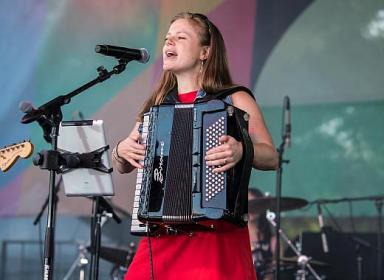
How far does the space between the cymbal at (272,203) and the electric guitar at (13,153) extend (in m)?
2.13

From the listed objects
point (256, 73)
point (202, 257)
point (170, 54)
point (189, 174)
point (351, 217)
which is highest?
point (256, 73)

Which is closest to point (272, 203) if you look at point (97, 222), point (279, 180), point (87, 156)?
point (279, 180)

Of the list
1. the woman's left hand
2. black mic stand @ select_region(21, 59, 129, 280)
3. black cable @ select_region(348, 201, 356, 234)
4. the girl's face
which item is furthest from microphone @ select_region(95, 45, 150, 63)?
black cable @ select_region(348, 201, 356, 234)

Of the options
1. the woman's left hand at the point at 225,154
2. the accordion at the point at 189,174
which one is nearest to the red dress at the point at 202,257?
the accordion at the point at 189,174

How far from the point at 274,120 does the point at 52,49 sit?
1.93 m

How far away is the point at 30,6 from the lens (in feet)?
19.5

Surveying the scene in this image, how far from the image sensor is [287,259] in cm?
486

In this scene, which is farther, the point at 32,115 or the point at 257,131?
the point at 32,115

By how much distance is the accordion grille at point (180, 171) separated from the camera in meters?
2.33

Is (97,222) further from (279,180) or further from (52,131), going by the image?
(279,180)

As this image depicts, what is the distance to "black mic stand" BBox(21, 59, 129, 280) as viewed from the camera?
2.84 m

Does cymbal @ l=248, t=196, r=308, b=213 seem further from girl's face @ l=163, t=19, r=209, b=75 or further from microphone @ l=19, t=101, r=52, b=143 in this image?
girl's face @ l=163, t=19, r=209, b=75

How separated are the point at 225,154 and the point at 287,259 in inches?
110

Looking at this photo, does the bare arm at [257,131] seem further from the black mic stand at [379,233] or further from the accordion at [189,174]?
the black mic stand at [379,233]
